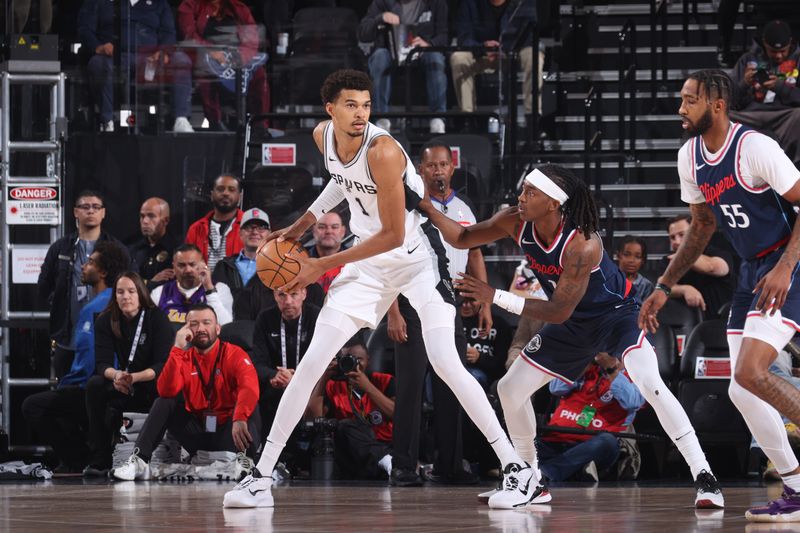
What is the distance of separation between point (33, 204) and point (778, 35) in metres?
6.32

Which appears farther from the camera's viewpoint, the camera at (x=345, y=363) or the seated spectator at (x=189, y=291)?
the seated spectator at (x=189, y=291)

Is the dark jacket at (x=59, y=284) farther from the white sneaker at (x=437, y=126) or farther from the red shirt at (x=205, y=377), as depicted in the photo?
the white sneaker at (x=437, y=126)

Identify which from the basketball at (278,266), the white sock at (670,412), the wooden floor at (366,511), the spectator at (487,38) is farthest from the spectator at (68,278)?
the white sock at (670,412)

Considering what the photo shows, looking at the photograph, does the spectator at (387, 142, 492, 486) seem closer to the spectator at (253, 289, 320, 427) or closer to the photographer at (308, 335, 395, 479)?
the photographer at (308, 335, 395, 479)

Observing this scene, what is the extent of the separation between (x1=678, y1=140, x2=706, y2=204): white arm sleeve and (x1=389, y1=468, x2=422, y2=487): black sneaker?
2.70 m

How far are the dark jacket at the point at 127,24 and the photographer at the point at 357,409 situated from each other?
387 cm

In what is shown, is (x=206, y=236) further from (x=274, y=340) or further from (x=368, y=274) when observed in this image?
(x=368, y=274)

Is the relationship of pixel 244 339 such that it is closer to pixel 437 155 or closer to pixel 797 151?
pixel 437 155

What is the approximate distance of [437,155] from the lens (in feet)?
27.9

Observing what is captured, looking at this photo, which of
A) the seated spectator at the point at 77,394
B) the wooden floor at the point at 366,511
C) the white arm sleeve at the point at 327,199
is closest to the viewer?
the wooden floor at the point at 366,511

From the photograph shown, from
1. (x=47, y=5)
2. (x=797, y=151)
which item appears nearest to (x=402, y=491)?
(x=797, y=151)

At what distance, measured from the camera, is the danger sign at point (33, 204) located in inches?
397

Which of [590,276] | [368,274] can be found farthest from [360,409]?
[590,276]

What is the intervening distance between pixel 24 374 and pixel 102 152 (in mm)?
2287
